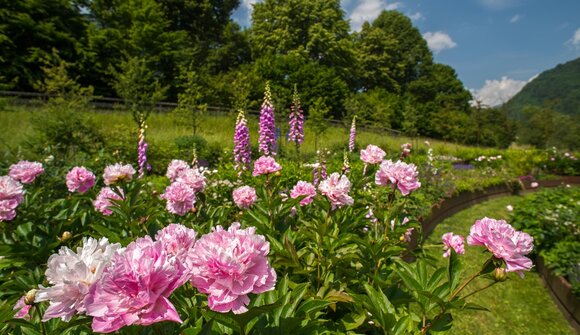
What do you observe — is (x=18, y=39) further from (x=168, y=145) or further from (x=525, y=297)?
(x=525, y=297)

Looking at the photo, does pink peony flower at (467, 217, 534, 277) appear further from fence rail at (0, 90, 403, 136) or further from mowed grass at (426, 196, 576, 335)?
fence rail at (0, 90, 403, 136)

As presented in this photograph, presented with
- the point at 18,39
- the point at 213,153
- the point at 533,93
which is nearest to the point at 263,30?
the point at 18,39

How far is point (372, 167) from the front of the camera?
2555 mm

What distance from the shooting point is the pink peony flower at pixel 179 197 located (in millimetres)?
2176

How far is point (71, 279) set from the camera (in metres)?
0.85

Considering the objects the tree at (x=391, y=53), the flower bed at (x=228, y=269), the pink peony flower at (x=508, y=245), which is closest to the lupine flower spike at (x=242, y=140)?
the flower bed at (x=228, y=269)

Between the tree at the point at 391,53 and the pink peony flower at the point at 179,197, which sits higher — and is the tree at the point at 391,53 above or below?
above

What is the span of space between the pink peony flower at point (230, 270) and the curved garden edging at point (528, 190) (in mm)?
4971

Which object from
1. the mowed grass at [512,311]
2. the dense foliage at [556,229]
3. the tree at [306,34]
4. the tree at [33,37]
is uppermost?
the tree at [306,34]

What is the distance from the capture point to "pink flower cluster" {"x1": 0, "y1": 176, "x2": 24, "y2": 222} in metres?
2.03

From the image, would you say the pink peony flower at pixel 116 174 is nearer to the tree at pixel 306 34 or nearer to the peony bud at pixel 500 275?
the peony bud at pixel 500 275

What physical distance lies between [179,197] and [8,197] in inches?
42.2

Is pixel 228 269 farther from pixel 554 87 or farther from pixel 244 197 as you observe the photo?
pixel 554 87

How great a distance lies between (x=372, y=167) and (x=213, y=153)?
9063mm
